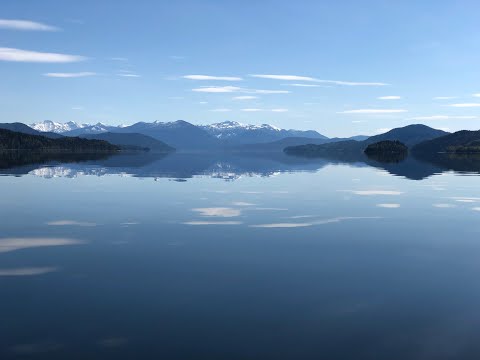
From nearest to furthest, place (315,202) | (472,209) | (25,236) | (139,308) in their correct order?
(139,308) → (25,236) → (472,209) → (315,202)

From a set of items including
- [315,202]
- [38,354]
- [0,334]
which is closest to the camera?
[38,354]

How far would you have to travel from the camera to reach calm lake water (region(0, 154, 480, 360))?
49.1ft

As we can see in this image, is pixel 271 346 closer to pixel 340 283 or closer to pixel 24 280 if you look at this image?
pixel 340 283

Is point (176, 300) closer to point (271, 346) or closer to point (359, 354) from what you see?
point (271, 346)

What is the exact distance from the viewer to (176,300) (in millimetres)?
18797

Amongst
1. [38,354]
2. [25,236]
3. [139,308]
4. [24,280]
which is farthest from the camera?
[25,236]

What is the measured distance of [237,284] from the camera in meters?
21.1

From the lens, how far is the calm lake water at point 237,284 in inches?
589

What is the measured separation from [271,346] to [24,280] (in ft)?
42.0

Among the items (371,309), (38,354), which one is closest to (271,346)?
(371,309)

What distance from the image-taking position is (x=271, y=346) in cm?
1478

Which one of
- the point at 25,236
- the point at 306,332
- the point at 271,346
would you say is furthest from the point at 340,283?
the point at 25,236

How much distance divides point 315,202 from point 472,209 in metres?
16.2

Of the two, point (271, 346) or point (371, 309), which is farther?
point (371, 309)
